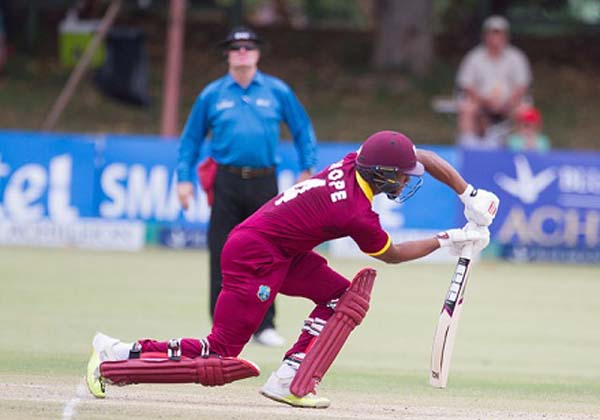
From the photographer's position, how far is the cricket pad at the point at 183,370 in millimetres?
7379

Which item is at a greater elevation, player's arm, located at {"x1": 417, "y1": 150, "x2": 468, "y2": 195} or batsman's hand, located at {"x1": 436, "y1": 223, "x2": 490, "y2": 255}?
player's arm, located at {"x1": 417, "y1": 150, "x2": 468, "y2": 195}

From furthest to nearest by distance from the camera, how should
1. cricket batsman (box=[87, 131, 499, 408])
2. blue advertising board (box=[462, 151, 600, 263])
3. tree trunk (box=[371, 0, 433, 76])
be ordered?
tree trunk (box=[371, 0, 433, 76])
blue advertising board (box=[462, 151, 600, 263])
cricket batsman (box=[87, 131, 499, 408])

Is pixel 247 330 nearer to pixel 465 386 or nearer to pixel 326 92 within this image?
pixel 465 386

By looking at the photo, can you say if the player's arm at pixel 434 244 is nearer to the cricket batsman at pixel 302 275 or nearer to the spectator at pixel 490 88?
the cricket batsman at pixel 302 275

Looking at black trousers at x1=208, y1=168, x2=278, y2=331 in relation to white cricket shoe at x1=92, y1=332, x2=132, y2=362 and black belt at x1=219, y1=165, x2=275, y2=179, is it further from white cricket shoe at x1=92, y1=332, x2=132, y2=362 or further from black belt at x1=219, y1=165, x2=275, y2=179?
white cricket shoe at x1=92, y1=332, x2=132, y2=362

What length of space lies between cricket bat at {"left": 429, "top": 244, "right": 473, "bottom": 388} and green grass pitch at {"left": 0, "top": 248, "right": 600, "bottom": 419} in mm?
234

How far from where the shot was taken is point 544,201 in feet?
57.3

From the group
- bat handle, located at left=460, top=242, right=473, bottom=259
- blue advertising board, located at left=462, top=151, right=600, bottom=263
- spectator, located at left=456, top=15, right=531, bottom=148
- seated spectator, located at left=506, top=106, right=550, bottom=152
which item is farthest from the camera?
spectator, located at left=456, top=15, right=531, bottom=148

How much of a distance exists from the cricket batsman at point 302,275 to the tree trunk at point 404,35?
57.5 ft

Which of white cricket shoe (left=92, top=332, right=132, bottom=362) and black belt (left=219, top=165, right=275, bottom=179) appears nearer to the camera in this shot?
white cricket shoe (left=92, top=332, right=132, bottom=362)

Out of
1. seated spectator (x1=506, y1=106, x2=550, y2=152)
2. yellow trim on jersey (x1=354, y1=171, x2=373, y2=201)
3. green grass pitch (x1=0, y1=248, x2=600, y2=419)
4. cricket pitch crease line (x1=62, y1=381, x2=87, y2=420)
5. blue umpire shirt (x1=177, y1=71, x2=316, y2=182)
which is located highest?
seated spectator (x1=506, y1=106, x2=550, y2=152)

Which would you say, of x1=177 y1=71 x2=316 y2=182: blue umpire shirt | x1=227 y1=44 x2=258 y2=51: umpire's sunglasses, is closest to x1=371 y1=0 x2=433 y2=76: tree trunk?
x1=177 y1=71 x2=316 y2=182: blue umpire shirt

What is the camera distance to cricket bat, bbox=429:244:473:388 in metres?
7.78

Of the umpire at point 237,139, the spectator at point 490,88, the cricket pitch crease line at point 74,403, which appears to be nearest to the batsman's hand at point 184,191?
the umpire at point 237,139
